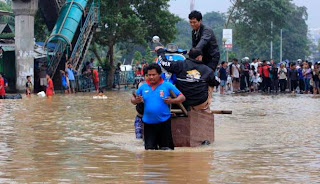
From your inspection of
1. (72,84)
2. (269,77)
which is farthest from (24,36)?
(269,77)

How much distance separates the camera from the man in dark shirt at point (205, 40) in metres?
11.9

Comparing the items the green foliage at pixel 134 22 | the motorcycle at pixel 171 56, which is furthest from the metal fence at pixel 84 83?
the motorcycle at pixel 171 56

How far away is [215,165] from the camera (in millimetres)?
9148

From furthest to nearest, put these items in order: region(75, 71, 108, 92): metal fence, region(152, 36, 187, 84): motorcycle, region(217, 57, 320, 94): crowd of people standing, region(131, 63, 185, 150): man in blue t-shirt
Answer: region(75, 71, 108, 92): metal fence
region(217, 57, 320, 94): crowd of people standing
region(152, 36, 187, 84): motorcycle
region(131, 63, 185, 150): man in blue t-shirt

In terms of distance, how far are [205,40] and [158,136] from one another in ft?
6.51

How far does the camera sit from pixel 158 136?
10617 mm

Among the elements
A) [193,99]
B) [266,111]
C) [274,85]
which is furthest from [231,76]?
[193,99]

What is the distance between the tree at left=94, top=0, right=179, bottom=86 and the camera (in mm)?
44750

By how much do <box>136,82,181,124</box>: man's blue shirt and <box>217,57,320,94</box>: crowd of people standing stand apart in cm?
2564

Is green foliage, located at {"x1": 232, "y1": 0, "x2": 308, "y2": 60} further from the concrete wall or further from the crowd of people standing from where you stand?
the concrete wall

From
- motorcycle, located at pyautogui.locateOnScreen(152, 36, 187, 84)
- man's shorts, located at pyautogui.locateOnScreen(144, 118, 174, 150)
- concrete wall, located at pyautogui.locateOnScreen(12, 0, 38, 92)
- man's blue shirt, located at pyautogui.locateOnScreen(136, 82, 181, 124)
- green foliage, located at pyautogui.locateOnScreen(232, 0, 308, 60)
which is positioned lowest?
man's shorts, located at pyautogui.locateOnScreen(144, 118, 174, 150)

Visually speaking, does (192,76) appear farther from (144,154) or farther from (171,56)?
(144,154)

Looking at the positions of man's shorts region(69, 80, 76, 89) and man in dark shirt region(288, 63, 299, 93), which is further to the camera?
man's shorts region(69, 80, 76, 89)

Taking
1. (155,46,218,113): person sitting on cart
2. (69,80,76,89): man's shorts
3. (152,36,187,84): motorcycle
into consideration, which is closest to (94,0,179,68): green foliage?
(69,80,76,89): man's shorts
